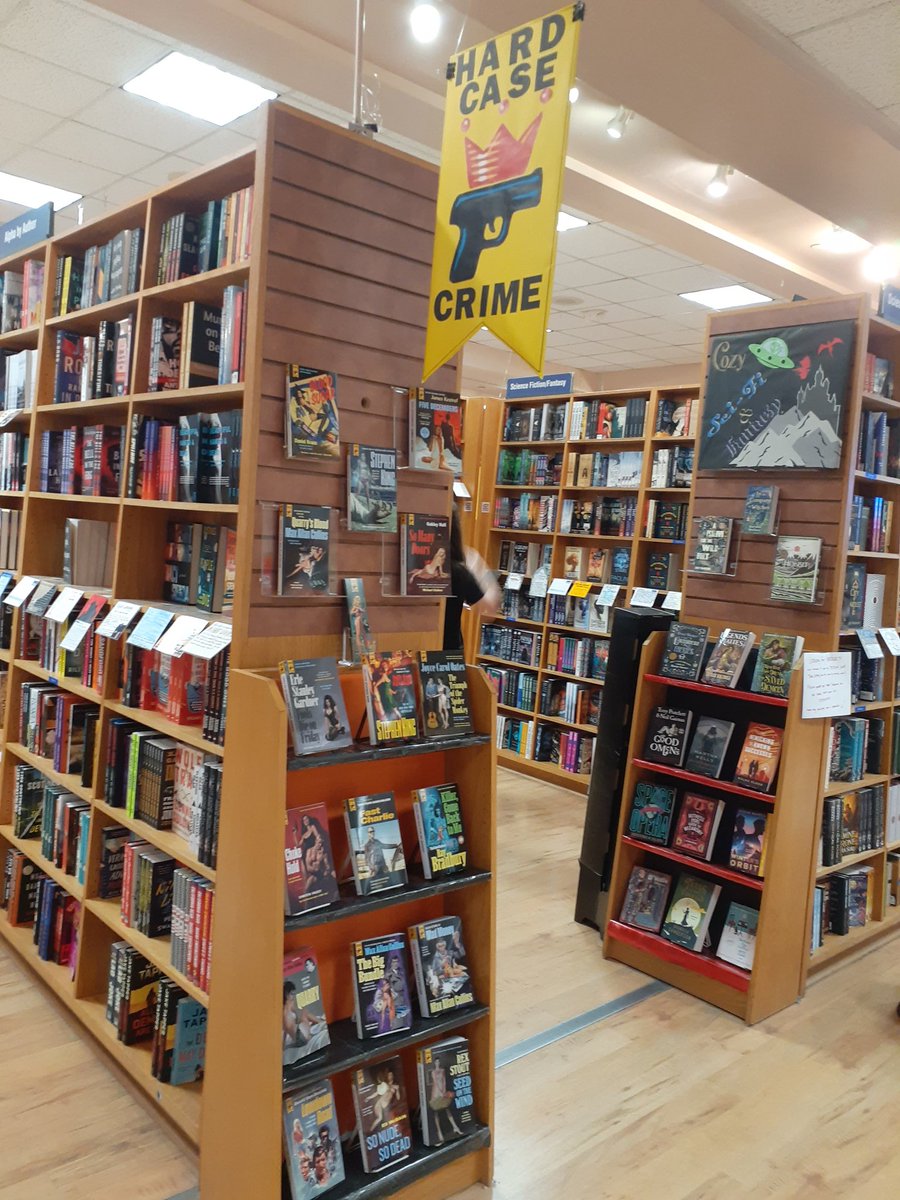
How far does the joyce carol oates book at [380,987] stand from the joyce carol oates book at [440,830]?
0.19m

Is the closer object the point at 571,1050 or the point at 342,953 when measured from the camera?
the point at 342,953

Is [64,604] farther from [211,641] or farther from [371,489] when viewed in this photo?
[371,489]

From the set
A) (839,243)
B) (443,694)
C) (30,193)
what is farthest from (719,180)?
(30,193)

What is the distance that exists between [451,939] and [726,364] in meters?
2.32

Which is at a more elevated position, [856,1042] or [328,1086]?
[328,1086]

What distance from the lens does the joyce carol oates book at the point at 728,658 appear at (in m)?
3.20

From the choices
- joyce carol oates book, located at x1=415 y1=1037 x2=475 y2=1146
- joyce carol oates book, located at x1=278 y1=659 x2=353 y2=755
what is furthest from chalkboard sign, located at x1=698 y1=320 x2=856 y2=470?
joyce carol oates book, located at x1=415 y1=1037 x2=475 y2=1146

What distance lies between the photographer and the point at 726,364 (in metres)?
3.38

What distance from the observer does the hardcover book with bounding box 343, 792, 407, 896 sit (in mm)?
2014

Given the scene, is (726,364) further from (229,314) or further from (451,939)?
(451,939)

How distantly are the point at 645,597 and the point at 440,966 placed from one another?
142 inches

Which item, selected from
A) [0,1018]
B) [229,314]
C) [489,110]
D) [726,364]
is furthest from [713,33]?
[0,1018]

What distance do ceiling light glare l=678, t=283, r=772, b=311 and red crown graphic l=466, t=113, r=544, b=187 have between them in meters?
6.40

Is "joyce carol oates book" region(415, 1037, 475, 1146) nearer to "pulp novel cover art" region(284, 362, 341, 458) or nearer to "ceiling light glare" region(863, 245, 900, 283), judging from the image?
"pulp novel cover art" region(284, 362, 341, 458)
